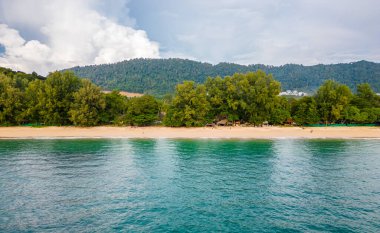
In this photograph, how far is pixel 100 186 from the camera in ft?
67.6

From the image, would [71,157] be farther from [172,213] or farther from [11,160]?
[172,213]

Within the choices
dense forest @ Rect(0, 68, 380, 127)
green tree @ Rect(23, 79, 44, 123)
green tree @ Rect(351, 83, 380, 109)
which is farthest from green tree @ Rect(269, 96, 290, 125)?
green tree @ Rect(23, 79, 44, 123)

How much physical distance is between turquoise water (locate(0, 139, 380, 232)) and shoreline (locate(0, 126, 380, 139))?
1059 inches

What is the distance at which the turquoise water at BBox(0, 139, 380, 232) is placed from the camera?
45.6 ft

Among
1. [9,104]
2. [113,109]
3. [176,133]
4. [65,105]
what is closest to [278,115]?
[176,133]

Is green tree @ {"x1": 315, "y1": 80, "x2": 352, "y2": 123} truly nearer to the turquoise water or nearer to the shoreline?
the shoreline

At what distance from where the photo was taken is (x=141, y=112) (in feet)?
238

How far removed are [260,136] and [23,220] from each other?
168 ft

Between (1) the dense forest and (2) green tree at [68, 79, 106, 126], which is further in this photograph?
(1) the dense forest

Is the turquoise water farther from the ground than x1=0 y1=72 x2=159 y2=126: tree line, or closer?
closer

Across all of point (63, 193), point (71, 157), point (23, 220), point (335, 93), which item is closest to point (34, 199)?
point (63, 193)

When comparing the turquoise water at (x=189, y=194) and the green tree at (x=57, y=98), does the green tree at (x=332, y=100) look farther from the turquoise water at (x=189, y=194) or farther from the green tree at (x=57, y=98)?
the green tree at (x=57, y=98)

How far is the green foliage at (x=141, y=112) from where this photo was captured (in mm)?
71500

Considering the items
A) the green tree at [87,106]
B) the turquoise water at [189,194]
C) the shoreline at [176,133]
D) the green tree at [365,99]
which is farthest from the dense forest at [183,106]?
the turquoise water at [189,194]
